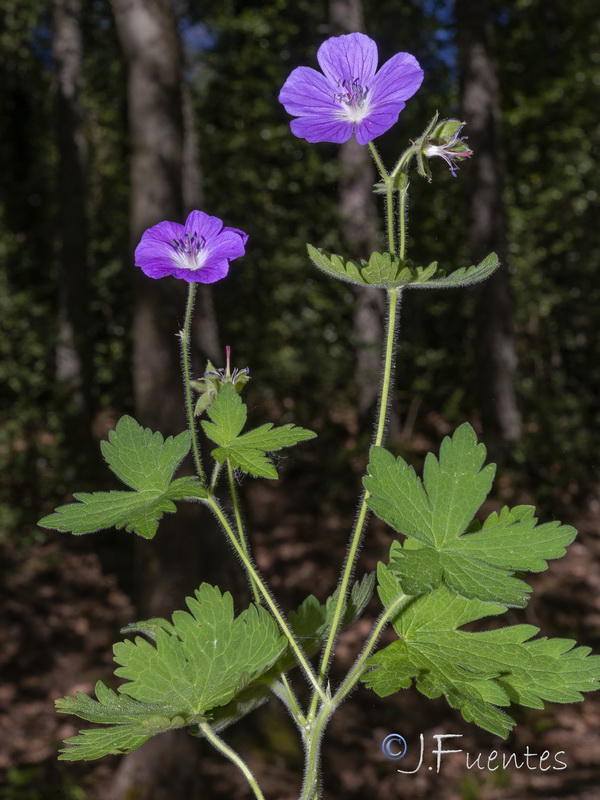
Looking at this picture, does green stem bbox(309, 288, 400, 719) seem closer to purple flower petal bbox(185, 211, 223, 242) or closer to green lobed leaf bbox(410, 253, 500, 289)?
green lobed leaf bbox(410, 253, 500, 289)

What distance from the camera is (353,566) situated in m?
0.83

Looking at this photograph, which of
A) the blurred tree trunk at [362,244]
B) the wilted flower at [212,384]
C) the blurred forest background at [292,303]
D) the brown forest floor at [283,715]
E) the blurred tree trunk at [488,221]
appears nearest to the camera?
the wilted flower at [212,384]

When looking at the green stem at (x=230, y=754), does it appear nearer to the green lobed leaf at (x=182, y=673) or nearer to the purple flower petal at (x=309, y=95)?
the green lobed leaf at (x=182, y=673)

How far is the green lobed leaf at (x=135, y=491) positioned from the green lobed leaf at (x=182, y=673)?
0.34 feet

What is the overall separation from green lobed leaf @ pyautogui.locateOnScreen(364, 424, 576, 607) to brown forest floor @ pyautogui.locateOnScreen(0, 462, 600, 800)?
10.7 feet

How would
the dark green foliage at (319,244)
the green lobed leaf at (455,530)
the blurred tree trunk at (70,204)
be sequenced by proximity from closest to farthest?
the green lobed leaf at (455,530) → the dark green foliage at (319,244) → the blurred tree trunk at (70,204)

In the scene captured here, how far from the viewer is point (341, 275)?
824 millimetres

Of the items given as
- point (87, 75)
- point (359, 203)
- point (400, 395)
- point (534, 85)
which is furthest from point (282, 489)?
point (87, 75)

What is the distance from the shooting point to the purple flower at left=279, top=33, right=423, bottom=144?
86 cm

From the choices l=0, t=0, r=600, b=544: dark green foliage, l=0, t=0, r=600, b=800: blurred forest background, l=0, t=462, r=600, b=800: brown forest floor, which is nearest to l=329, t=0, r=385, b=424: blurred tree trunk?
l=0, t=0, r=600, b=800: blurred forest background

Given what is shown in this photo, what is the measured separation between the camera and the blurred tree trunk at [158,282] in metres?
3.35

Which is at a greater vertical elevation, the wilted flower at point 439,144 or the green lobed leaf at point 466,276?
the wilted flower at point 439,144

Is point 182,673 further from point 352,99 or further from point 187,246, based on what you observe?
point 352,99

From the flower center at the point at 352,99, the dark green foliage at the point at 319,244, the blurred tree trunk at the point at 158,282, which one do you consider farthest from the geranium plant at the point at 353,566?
the dark green foliage at the point at 319,244
